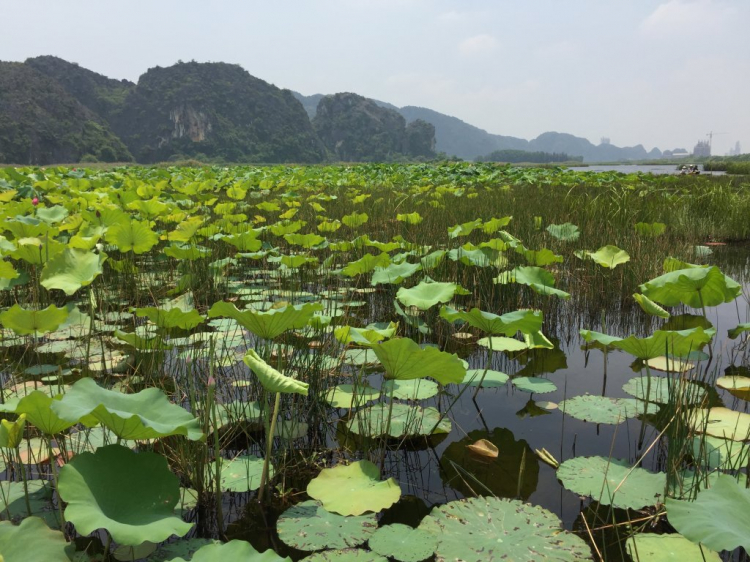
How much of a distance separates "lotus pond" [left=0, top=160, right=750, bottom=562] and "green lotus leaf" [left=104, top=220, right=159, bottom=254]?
0.05ft

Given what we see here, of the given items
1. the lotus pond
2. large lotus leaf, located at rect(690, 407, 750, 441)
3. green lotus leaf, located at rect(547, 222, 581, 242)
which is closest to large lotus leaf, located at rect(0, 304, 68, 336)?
the lotus pond

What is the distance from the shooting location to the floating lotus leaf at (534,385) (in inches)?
74.8

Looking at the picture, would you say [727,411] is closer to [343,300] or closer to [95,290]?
[343,300]

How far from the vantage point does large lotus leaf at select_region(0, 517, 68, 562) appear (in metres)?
0.87

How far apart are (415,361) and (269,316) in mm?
397

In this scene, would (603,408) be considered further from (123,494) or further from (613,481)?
(123,494)

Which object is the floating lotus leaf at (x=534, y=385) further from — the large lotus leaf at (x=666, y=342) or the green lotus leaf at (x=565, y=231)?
the green lotus leaf at (x=565, y=231)

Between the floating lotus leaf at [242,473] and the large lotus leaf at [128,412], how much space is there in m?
0.33

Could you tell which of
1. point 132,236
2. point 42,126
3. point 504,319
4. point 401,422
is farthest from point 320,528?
point 42,126

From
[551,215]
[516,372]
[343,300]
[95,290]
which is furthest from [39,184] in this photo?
[516,372]

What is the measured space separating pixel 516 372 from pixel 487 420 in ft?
1.52

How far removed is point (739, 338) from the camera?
2.48 metres

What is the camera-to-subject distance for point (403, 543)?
1.11m

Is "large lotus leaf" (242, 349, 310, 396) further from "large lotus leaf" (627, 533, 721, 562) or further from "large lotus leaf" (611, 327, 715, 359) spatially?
"large lotus leaf" (611, 327, 715, 359)
